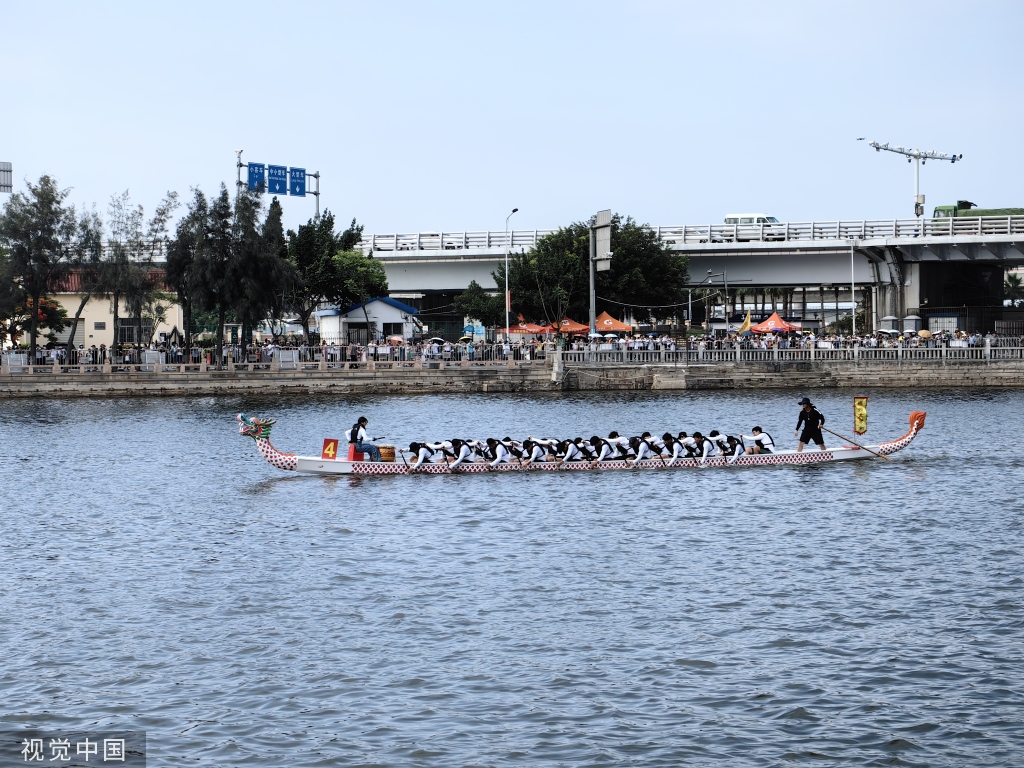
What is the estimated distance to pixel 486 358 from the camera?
210 feet

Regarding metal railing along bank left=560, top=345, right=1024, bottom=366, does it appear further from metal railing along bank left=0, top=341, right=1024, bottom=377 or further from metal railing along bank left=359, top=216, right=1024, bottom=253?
metal railing along bank left=359, top=216, right=1024, bottom=253

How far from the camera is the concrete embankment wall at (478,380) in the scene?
6034cm

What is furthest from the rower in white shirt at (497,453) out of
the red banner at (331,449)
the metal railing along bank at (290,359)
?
the metal railing along bank at (290,359)

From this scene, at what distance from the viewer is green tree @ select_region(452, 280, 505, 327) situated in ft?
259

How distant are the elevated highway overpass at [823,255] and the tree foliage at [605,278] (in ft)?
4.76

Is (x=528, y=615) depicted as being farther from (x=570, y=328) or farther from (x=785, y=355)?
(x=570, y=328)

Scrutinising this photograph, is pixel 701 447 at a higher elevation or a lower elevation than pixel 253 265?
lower

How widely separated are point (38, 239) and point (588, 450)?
43.3m

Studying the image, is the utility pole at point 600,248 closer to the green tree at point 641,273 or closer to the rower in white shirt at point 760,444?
the green tree at point 641,273

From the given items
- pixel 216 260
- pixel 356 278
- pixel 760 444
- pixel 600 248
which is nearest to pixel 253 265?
pixel 216 260

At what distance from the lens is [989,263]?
74.1 meters

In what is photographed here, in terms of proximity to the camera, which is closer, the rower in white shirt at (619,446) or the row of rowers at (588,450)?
the row of rowers at (588,450)

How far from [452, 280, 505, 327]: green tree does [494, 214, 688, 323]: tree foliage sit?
2.36 meters

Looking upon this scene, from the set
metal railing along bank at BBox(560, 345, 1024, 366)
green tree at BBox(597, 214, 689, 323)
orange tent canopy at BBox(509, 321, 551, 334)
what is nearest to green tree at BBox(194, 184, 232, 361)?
orange tent canopy at BBox(509, 321, 551, 334)
